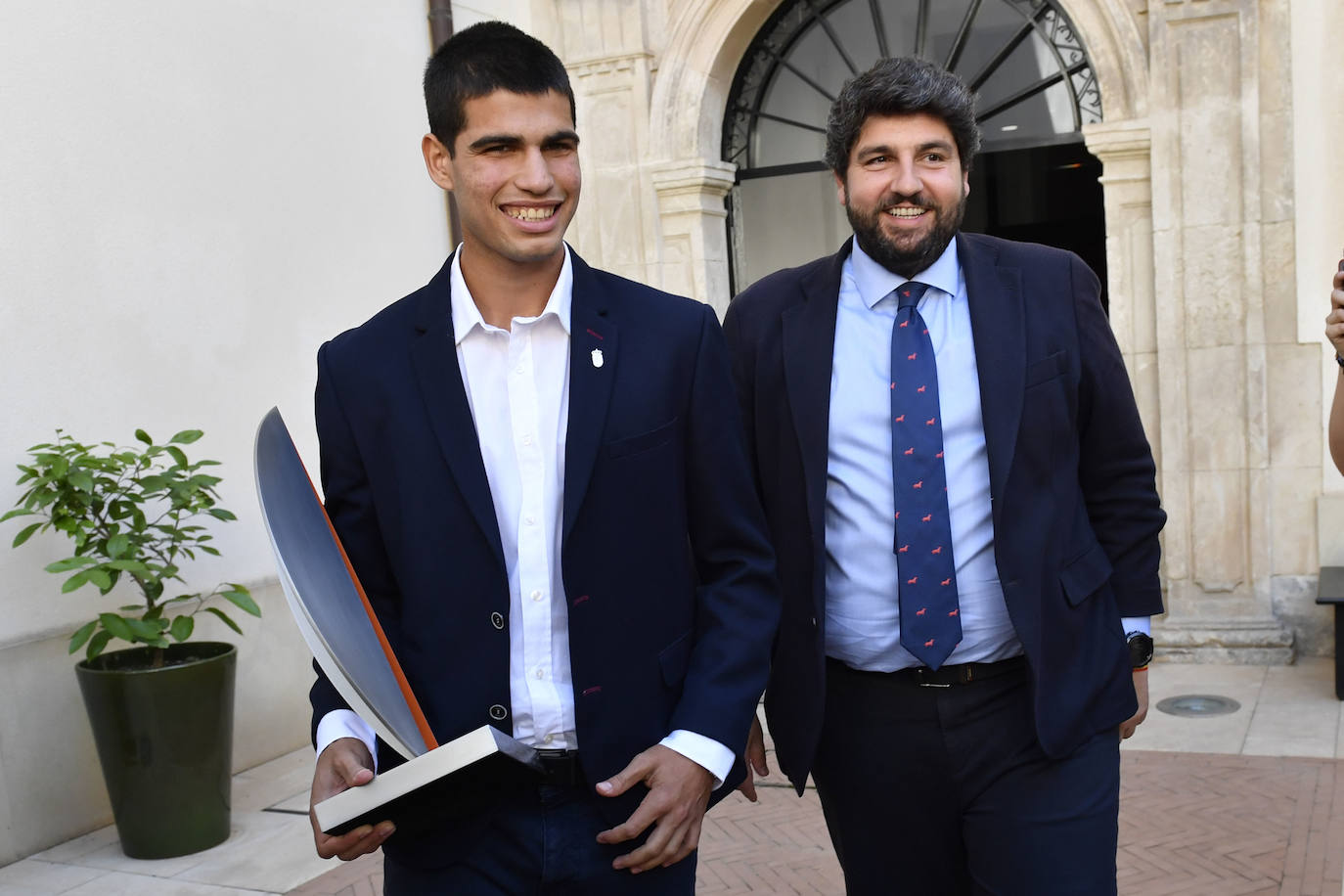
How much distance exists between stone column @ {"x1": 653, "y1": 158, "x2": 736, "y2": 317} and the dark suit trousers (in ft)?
19.9

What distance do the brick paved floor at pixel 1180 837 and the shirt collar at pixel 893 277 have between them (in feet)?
8.09

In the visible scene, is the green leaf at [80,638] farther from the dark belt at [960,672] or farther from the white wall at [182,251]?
the dark belt at [960,672]

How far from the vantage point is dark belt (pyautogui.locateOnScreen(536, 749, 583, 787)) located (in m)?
2.02

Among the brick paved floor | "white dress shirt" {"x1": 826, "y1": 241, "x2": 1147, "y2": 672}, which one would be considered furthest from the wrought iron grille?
"white dress shirt" {"x1": 826, "y1": 241, "x2": 1147, "y2": 672}

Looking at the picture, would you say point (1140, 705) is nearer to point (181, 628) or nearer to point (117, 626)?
point (181, 628)

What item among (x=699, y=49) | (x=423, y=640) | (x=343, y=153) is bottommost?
A: (x=423, y=640)

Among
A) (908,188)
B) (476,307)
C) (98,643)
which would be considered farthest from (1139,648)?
(98,643)

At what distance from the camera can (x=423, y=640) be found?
206cm

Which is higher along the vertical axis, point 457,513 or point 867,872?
point 457,513

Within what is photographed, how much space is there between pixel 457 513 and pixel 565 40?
287 inches

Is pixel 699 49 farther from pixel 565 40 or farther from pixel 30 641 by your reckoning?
pixel 30 641

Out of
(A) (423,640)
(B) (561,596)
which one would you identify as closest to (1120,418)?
(B) (561,596)

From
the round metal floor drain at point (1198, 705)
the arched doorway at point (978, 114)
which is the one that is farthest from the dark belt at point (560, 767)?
the arched doorway at point (978, 114)

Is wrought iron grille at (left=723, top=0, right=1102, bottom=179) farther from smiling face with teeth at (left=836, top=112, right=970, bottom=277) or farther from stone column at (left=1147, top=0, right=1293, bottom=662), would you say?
smiling face with teeth at (left=836, top=112, right=970, bottom=277)
